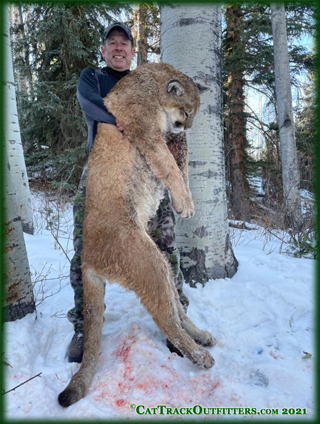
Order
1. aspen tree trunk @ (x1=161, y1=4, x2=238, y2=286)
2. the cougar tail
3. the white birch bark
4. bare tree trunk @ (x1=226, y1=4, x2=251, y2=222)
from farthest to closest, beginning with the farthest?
bare tree trunk @ (x1=226, y1=4, x2=251, y2=222), the white birch bark, aspen tree trunk @ (x1=161, y1=4, x2=238, y2=286), the cougar tail

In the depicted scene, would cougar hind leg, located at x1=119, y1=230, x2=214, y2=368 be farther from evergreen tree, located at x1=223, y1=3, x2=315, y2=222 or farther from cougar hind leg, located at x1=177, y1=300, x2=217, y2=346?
evergreen tree, located at x1=223, y1=3, x2=315, y2=222

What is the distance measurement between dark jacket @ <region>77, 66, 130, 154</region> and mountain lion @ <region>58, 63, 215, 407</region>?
0.28ft

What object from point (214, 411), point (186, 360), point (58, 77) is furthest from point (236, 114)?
point (214, 411)

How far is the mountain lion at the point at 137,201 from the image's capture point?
203 cm

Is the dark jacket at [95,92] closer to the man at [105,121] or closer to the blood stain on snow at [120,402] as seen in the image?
the man at [105,121]

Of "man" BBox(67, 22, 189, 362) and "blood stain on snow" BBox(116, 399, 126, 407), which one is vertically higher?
"man" BBox(67, 22, 189, 362)

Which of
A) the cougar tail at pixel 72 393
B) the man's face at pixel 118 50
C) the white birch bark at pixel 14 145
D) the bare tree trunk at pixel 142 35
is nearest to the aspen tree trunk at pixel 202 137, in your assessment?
the man's face at pixel 118 50

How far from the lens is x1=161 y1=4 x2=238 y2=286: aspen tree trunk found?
A: 2953 mm

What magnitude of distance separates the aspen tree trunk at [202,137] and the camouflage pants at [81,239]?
0.51m

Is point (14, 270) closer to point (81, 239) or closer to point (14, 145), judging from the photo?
point (81, 239)

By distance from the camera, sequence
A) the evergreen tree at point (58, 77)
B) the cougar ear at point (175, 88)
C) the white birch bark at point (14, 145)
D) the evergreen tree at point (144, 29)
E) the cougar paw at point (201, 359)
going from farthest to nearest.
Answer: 1. the evergreen tree at point (144, 29)
2. the evergreen tree at point (58, 77)
3. the white birch bark at point (14, 145)
4. the cougar ear at point (175, 88)
5. the cougar paw at point (201, 359)

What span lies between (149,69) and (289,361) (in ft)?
A: 8.48

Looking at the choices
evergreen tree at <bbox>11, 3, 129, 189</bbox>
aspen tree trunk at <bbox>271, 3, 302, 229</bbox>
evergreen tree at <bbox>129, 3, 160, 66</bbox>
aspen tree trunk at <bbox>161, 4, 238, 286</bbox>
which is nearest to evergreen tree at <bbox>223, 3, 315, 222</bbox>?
A: aspen tree trunk at <bbox>271, 3, 302, 229</bbox>

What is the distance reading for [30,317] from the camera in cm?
242
